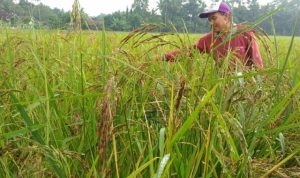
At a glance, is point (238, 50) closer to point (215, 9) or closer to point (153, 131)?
point (215, 9)

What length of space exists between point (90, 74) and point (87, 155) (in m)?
0.76

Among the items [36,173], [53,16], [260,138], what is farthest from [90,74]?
[53,16]

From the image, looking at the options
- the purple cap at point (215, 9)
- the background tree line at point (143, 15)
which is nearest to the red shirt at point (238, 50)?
the background tree line at point (143, 15)

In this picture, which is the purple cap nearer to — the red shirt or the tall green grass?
the red shirt

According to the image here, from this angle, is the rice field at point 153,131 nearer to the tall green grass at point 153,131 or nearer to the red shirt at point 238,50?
the tall green grass at point 153,131

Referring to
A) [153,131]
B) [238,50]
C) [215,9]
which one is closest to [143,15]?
[238,50]

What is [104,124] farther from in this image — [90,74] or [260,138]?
[90,74]

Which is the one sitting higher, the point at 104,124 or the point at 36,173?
the point at 104,124

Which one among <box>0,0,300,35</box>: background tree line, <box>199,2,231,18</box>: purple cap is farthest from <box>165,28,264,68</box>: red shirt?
<box>199,2,231,18</box>: purple cap

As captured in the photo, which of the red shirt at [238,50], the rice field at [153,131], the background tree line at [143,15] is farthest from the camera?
the background tree line at [143,15]

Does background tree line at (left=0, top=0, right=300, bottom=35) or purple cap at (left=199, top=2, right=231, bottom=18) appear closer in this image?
background tree line at (left=0, top=0, right=300, bottom=35)

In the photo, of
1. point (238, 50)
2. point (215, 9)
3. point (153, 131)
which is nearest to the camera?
point (153, 131)

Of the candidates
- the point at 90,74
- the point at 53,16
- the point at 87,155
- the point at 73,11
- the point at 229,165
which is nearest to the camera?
the point at 229,165

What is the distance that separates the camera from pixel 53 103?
104 centimetres
